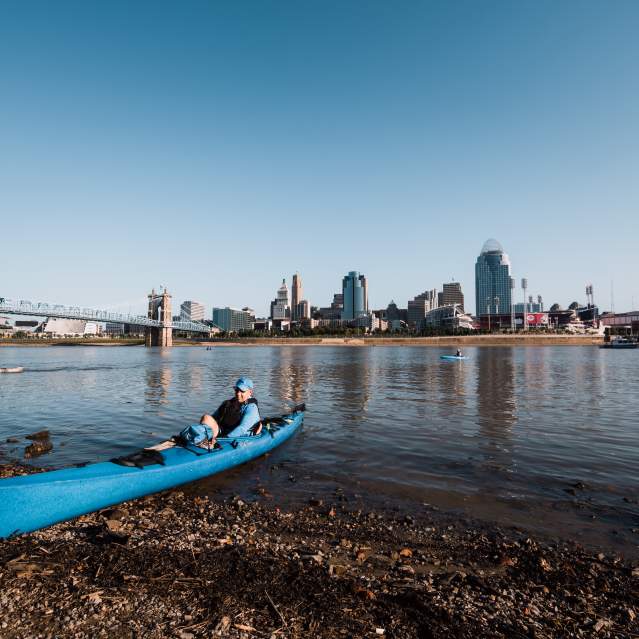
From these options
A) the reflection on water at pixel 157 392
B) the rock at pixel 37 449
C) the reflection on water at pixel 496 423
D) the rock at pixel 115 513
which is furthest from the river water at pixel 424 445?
the rock at pixel 115 513

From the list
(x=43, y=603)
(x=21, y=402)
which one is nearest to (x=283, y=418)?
(x=43, y=603)

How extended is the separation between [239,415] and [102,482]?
190 inches

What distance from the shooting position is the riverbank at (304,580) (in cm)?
516

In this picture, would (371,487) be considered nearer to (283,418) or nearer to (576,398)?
(283,418)

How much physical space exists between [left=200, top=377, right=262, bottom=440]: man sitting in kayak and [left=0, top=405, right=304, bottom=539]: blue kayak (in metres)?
0.39

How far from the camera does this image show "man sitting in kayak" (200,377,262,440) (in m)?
12.6

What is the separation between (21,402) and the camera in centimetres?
2625

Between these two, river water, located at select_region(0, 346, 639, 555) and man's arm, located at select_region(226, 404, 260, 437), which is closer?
river water, located at select_region(0, 346, 639, 555)

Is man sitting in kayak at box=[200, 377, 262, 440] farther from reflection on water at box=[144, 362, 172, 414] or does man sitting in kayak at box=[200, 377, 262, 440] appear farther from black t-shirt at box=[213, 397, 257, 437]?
reflection on water at box=[144, 362, 172, 414]

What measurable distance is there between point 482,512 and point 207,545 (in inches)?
226

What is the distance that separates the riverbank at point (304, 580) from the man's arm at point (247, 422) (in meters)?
3.82

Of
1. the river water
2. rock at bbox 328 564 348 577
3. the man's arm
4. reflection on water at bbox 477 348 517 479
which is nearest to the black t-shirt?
the man's arm

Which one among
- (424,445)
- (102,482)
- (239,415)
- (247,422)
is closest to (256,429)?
(247,422)

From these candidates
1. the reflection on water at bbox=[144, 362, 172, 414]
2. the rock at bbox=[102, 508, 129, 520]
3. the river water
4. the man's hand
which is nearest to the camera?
the rock at bbox=[102, 508, 129, 520]
